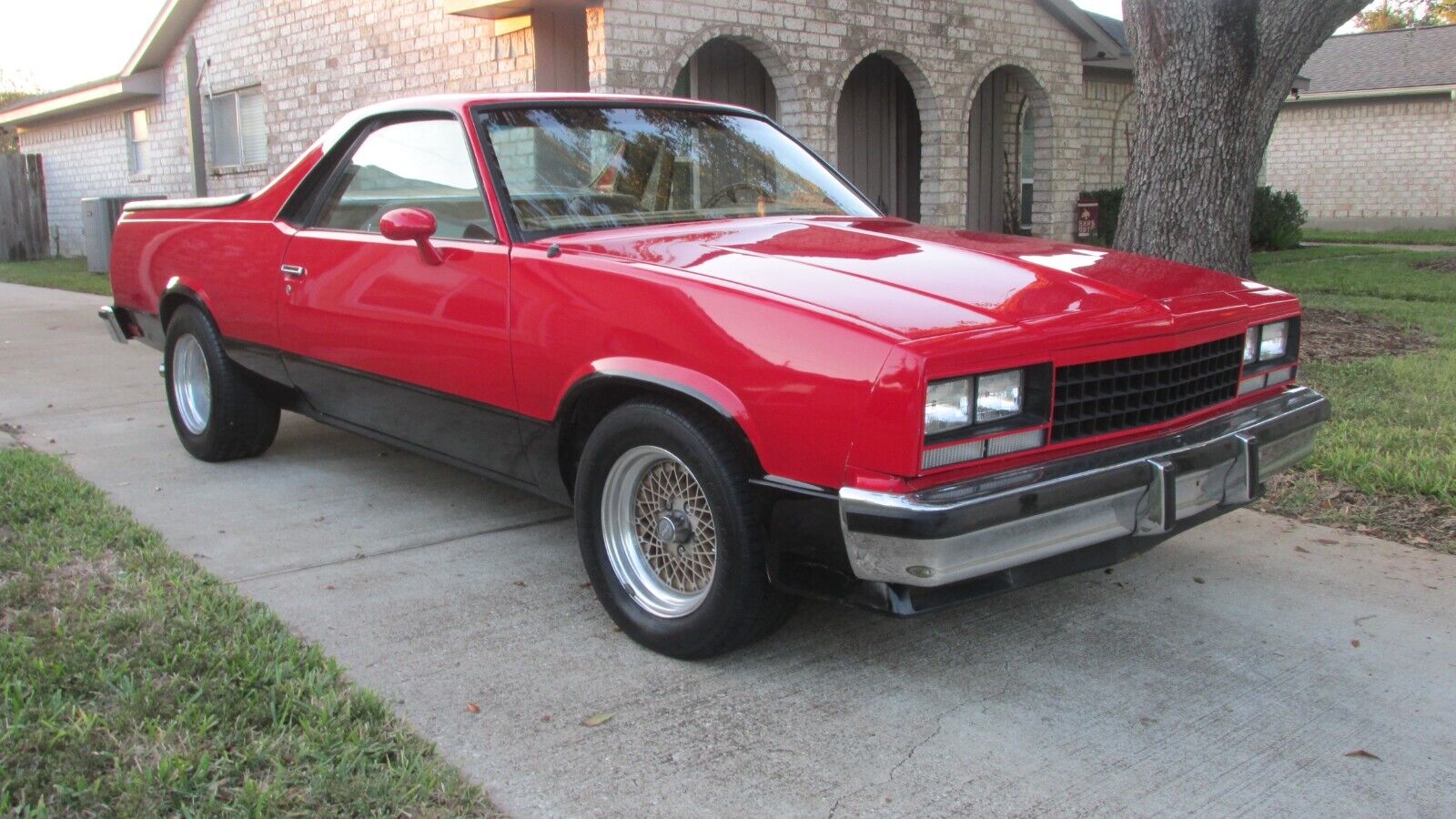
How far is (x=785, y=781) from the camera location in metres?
2.67

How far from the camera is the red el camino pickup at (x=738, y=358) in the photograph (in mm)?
2793

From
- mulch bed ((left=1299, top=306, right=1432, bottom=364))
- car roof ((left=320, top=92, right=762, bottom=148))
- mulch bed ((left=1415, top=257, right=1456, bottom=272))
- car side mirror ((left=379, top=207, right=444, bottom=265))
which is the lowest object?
mulch bed ((left=1299, top=306, right=1432, bottom=364))

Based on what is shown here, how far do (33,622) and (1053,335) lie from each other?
9.48 ft

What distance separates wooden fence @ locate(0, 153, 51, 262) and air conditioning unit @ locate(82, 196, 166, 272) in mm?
5295

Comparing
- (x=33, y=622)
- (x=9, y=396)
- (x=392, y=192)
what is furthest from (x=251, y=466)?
(x=9, y=396)

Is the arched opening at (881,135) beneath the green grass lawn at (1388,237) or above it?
above

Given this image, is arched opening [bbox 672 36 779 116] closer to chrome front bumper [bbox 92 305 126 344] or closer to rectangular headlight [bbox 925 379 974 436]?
chrome front bumper [bbox 92 305 126 344]

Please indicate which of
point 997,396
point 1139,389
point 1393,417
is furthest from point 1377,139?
point 997,396

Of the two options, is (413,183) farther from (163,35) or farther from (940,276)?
(163,35)

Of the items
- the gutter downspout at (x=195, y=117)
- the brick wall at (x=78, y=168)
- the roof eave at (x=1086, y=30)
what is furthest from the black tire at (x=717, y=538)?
the brick wall at (x=78, y=168)

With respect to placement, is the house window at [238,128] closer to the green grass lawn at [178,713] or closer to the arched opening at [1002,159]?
the arched opening at [1002,159]

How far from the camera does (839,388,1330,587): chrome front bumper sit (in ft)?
8.77

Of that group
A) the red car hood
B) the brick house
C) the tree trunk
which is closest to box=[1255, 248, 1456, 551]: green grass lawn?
the tree trunk

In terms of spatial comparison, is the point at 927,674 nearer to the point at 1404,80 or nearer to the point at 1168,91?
the point at 1168,91
